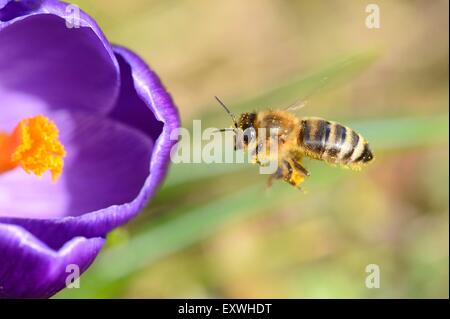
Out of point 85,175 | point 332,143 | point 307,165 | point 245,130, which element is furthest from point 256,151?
point 307,165

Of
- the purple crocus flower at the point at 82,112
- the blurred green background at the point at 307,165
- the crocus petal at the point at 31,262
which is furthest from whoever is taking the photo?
the blurred green background at the point at 307,165

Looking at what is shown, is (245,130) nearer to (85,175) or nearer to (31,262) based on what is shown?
(85,175)

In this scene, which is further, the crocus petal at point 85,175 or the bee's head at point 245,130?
the crocus petal at point 85,175

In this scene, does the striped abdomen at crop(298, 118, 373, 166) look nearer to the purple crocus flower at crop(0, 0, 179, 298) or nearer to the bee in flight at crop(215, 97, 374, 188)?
the bee in flight at crop(215, 97, 374, 188)

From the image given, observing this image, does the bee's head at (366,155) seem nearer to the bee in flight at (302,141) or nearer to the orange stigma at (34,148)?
the bee in flight at (302,141)

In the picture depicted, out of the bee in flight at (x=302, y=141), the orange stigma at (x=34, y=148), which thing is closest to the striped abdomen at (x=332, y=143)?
the bee in flight at (x=302, y=141)

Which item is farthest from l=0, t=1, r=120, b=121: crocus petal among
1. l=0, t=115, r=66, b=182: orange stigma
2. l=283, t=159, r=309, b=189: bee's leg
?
l=283, t=159, r=309, b=189: bee's leg

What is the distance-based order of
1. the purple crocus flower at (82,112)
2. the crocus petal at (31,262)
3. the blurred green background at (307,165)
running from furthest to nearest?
1. the blurred green background at (307,165)
2. the purple crocus flower at (82,112)
3. the crocus petal at (31,262)
